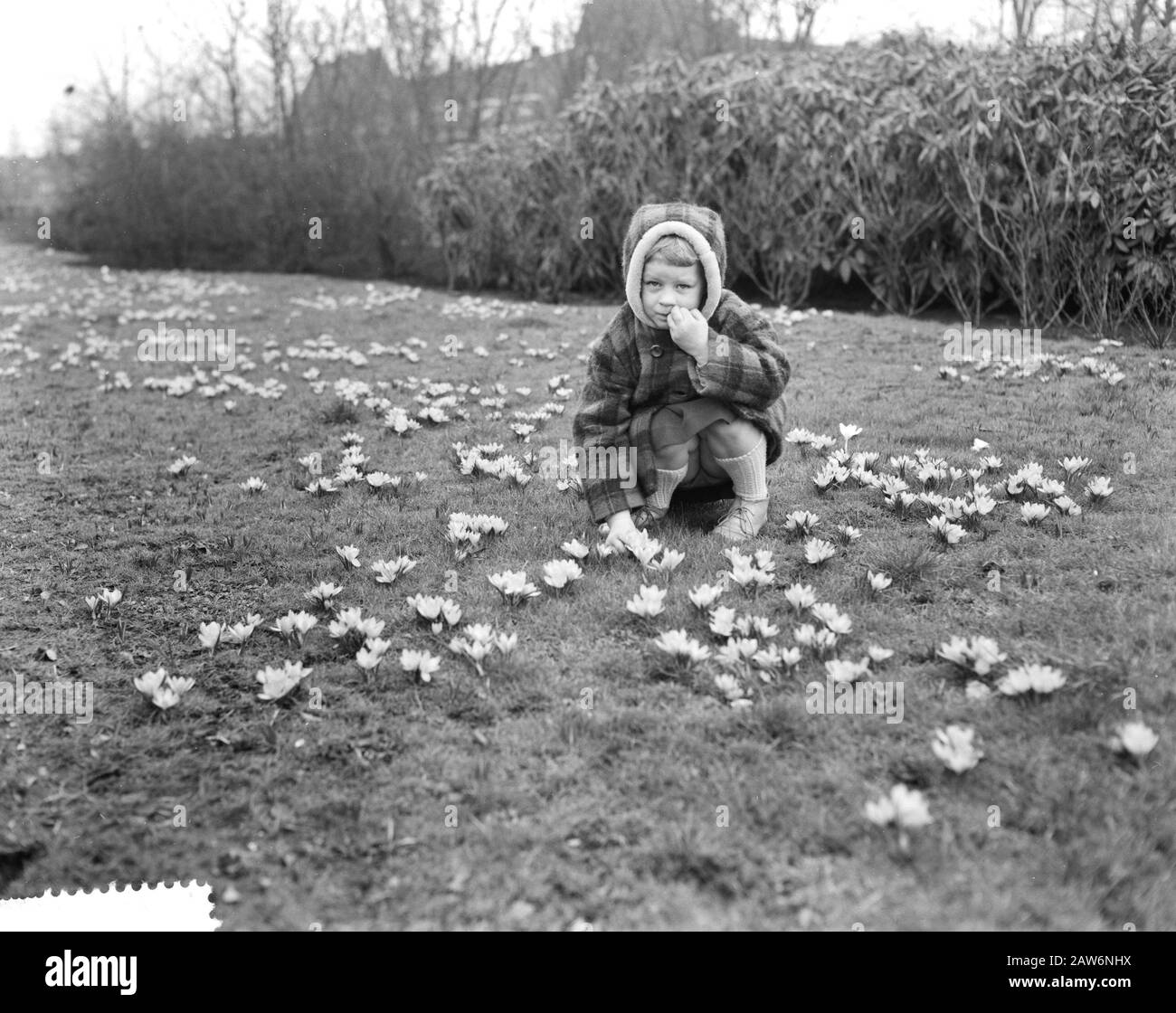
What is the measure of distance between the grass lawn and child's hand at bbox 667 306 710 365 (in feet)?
2.82

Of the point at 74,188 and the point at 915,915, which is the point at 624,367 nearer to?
the point at 915,915

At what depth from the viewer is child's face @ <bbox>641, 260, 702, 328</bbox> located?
→ 3895mm

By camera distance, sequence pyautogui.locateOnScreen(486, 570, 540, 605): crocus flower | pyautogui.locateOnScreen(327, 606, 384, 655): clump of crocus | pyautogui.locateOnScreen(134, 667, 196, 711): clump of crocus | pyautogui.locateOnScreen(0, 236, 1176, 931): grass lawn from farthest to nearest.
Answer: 1. pyautogui.locateOnScreen(486, 570, 540, 605): crocus flower
2. pyautogui.locateOnScreen(327, 606, 384, 655): clump of crocus
3. pyautogui.locateOnScreen(134, 667, 196, 711): clump of crocus
4. pyautogui.locateOnScreen(0, 236, 1176, 931): grass lawn

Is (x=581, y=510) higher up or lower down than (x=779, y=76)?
lower down

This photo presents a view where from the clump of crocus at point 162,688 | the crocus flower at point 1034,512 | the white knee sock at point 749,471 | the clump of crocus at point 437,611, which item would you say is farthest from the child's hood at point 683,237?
the clump of crocus at point 162,688

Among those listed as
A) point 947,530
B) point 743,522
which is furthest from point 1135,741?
point 743,522

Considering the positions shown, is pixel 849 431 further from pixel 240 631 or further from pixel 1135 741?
pixel 240 631

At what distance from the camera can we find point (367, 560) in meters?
4.32

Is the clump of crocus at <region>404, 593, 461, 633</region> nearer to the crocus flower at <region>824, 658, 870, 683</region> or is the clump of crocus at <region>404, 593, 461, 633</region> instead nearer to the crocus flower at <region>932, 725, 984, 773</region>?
the crocus flower at <region>824, 658, 870, 683</region>

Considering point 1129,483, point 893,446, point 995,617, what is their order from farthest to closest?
point 893,446 → point 1129,483 → point 995,617

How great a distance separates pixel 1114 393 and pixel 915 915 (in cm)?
530

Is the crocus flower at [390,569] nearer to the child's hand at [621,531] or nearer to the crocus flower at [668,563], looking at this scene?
the child's hand at [621,531]

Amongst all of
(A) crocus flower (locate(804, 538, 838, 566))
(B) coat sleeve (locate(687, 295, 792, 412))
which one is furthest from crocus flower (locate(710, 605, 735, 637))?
(B) coat sleeve (locate(687, 295, 792, 412))
